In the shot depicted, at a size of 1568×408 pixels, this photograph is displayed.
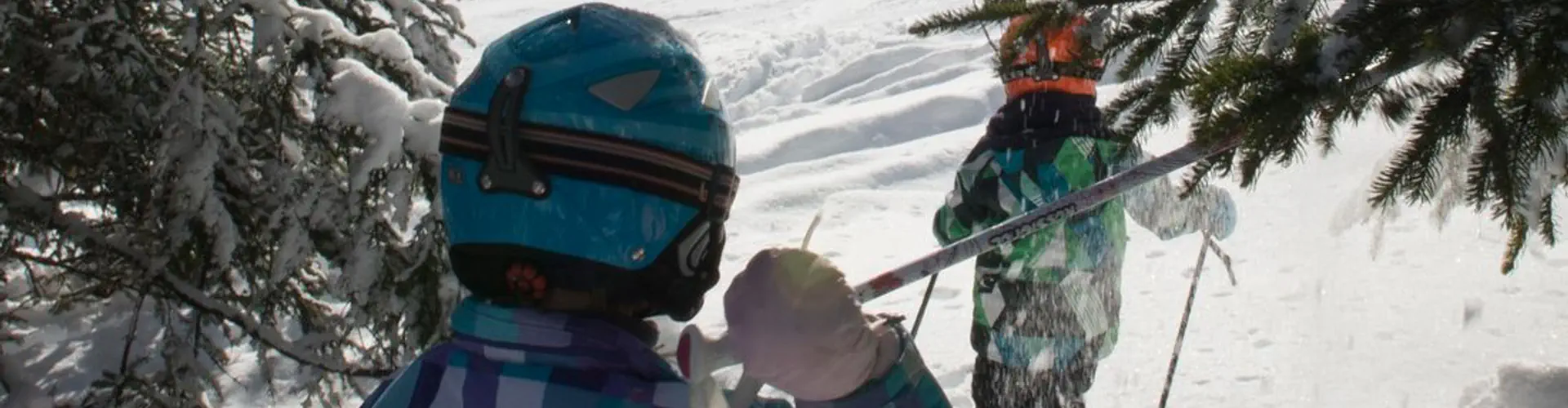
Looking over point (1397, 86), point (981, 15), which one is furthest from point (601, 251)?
point (1397, 86)

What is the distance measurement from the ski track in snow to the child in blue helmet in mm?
1306

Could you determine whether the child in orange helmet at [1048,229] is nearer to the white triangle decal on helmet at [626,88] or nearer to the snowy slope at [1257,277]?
the snowy slope at [1257,277]

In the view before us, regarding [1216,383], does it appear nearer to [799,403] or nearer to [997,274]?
[997,274]

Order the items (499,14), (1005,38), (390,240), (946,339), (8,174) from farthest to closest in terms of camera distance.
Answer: (499,14)
(946,339)
(8,174)
(390,240)
(1005,38)

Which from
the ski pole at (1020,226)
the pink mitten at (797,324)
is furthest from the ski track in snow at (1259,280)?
the pink mitten at (797,324)

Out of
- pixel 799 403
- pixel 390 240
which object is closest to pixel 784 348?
pixel 799 403

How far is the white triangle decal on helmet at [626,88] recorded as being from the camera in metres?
1.57

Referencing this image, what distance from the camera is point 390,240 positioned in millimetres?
3516

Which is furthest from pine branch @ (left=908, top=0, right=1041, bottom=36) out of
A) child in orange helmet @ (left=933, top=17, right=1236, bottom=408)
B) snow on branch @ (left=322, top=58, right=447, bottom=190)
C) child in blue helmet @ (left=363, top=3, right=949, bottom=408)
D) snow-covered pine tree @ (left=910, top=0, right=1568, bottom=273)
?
child in orange helmet @ (left=933, top=17, right=1236, bottom=408)

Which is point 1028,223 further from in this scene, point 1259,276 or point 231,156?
point 1259,276

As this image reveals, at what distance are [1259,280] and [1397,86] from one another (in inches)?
213

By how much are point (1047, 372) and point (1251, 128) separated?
252 cm

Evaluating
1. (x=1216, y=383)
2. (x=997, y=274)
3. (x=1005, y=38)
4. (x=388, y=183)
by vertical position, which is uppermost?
(x=1005, y=38)

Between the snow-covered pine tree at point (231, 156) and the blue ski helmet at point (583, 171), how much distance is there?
1536mm
